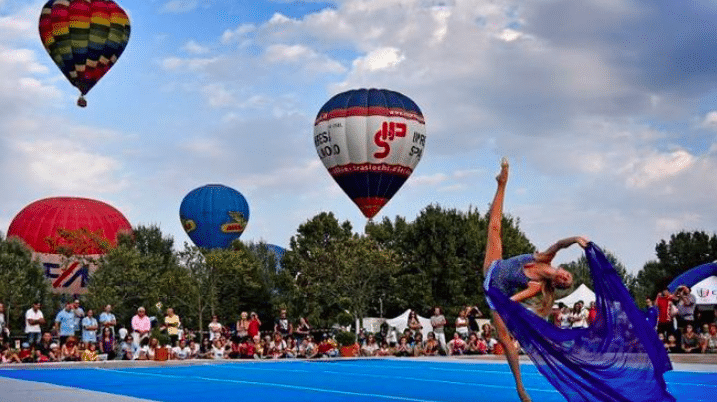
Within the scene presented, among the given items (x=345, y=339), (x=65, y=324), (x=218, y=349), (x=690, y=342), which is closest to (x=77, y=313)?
(x=65, y=324)

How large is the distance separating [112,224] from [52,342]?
54375 millimetres

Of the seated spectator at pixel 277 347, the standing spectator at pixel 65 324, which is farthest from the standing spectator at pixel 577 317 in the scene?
the standing spectator at pixel 65 324

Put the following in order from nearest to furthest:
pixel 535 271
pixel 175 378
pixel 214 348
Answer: pixel 535 271, pixel 175 378, pixel 214 348

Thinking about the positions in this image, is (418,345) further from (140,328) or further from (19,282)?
(19,282)

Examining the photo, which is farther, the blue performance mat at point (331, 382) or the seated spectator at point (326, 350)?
the seated spectator at point (326, 350)

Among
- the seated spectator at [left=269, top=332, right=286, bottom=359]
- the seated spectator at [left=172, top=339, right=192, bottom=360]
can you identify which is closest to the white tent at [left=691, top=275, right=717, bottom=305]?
the seated spectator at [left=269, top=332, right=286, bottom=359]

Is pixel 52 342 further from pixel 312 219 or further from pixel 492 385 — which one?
pixel 312 219

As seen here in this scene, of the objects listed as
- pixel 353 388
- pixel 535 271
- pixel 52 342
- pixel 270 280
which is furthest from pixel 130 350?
pixel 270 280

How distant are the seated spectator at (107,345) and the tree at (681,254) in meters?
61.2

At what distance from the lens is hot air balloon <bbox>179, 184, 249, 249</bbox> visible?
7031 cm

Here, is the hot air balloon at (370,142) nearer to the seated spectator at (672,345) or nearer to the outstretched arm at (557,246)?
the seated spectator at (672,345)

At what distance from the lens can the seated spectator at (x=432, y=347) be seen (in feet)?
92.6

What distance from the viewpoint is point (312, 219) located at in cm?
6862

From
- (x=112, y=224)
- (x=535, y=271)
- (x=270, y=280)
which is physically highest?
(x=112, y=224)
